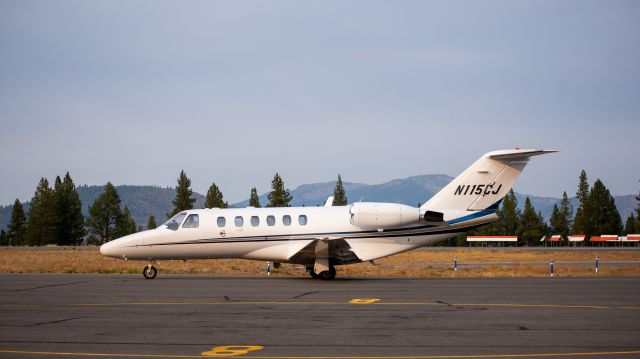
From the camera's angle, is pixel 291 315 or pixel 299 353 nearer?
pixel 299 353

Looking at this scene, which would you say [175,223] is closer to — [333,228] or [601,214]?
[333,228]

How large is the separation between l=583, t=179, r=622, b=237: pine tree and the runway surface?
85968 millimetres

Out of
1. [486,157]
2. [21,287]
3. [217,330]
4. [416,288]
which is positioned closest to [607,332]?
[217,330]

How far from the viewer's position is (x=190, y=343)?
36.0 feet

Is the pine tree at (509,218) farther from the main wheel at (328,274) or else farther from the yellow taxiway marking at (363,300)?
the yellow taxiway marking at (363,300)

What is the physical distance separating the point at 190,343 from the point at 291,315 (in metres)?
3.71

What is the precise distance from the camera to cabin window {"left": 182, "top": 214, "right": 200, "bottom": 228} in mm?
26125

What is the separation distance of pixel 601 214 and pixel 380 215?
8671 cm

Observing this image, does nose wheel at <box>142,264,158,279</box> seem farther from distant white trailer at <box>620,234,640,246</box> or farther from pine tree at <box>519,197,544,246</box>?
pine tree at <box>519,197,544,246</box>

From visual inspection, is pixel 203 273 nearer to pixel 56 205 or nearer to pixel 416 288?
pixel 416 288

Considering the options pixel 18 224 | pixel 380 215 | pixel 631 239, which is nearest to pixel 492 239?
pixel 631 239

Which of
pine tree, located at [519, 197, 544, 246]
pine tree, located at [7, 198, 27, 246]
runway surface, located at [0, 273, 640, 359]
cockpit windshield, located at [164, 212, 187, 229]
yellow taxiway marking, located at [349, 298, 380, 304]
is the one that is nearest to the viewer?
runway surface, located at [0, 273, 640, 359]

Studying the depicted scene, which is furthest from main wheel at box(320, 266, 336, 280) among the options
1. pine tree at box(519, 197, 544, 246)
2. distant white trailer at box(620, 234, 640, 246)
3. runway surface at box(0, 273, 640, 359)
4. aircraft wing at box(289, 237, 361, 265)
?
pine tree at box(519, 197, 544, 246)

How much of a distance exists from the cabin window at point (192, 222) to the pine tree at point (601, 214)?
87201 mm
